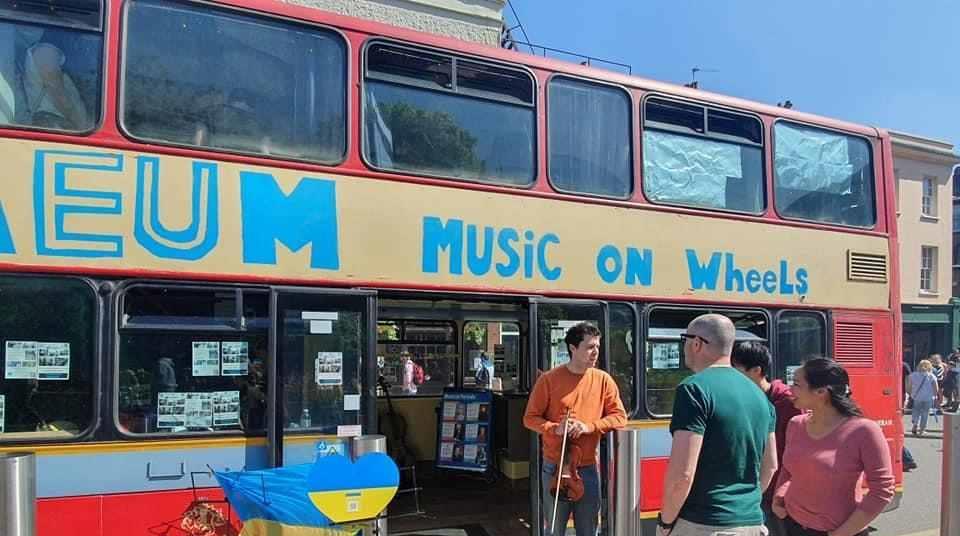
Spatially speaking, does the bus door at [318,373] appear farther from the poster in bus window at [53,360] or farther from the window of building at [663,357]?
the window of building at [663,357]

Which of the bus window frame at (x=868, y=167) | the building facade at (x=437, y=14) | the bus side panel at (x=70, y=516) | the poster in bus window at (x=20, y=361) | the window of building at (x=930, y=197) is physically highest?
the building facade at (x=437, y=14)

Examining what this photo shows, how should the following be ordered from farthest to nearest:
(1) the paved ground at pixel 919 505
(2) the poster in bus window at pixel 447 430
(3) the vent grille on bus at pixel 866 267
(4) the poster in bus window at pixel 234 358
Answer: (2) the poster in bus window at pixel 447 430, (1) the paved ground at pixel 919 505, (3) the vent grille on bus at pixel 866 267, (4) the poster in bus window at pixel 234 358

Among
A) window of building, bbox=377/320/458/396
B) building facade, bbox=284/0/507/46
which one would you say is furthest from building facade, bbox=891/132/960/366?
window of building, bbox=377/320/458/396

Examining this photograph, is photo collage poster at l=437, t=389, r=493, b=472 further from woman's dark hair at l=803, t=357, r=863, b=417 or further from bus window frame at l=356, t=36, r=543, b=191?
woman's dark hair at l=803, t=357, r=863, b=417

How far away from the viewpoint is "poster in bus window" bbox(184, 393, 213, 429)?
15.6ft

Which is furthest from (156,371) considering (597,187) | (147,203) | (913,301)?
(913,301)

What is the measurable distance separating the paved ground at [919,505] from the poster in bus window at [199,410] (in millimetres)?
6971

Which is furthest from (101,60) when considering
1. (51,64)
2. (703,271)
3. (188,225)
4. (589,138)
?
(703,271)

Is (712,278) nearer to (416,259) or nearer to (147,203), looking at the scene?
(416,259)

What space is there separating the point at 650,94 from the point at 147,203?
419cm

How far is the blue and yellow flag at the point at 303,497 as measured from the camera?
4.32 m

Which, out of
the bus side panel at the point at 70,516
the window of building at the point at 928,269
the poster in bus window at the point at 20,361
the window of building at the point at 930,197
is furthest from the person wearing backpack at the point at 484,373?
the window of building at the point at 930,197

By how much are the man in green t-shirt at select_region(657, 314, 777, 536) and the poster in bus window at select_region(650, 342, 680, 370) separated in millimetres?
2852

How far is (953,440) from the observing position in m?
5.62
